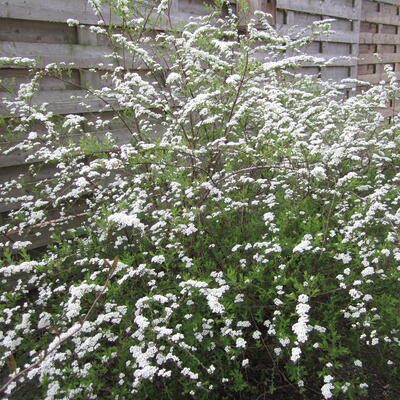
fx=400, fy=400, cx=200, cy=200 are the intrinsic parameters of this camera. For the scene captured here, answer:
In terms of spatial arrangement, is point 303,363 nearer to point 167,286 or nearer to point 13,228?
point 167,286

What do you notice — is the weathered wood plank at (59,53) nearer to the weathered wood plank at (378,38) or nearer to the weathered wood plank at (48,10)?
the weathered wood plank at (48,10)

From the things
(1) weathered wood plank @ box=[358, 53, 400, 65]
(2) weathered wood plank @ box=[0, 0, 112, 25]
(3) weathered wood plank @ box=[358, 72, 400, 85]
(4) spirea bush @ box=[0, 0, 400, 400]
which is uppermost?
(2) weathered wood plank @ box=[0, 0, 112, 25]

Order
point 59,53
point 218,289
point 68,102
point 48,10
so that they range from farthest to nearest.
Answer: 1. point 68,102
2. point 59,53
3. point 48,10
4. point 218,289

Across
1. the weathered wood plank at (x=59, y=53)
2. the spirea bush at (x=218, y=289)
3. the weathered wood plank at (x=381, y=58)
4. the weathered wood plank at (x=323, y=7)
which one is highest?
the weathered wood plank at (x=323, y=7)

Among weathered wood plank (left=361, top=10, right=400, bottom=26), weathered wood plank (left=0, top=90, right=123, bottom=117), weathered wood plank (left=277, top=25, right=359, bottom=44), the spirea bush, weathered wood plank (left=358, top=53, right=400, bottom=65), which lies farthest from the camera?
weathered wood plank (left=358, top=53, right=400, bottom=65)

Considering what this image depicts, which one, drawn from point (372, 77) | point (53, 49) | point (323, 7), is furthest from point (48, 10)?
point (372, 77)

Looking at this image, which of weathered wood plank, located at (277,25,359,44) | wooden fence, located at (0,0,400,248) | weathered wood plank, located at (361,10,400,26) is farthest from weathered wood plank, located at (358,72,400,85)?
wooden fence, located at (0,0,400,248)

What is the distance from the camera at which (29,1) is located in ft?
8.82

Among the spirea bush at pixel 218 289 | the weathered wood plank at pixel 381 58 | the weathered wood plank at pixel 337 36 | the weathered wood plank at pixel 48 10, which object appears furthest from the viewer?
the weathered wood plank at pixel 381 58

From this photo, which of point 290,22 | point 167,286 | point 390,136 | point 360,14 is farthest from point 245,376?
point 360,14

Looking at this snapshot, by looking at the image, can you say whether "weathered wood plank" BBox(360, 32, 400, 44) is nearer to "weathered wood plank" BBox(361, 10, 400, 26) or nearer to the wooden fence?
"weathered wood plank" BBox(361, 10, 400, 26)

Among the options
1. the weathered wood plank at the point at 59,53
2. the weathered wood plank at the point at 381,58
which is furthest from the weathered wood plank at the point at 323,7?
the weathered wood plank at the point at 59,53

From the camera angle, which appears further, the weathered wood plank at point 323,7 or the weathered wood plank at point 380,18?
the weathered wood plank at point 380,18

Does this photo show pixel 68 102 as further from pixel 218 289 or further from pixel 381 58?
pixel 381 58
